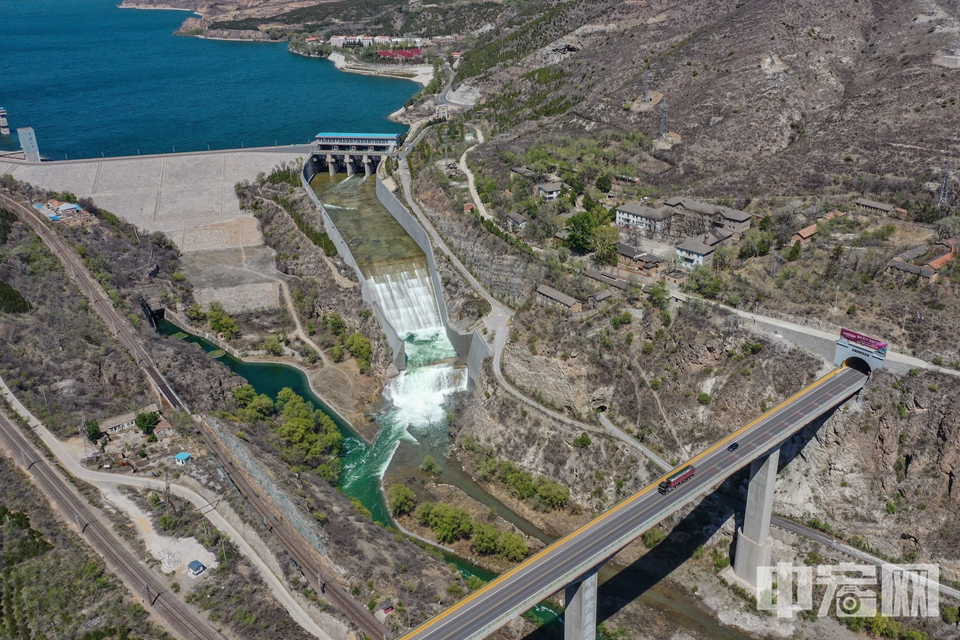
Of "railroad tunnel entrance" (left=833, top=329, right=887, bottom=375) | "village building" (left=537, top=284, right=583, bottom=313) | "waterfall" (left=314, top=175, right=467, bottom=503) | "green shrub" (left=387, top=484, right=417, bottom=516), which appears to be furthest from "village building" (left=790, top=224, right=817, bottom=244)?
"green shrub" (left=387, top=484, right=417, bottom=516)

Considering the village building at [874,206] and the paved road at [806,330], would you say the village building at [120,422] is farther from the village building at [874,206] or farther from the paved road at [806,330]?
the village building at [874,206]

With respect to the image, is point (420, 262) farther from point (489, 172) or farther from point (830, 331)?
point (830, 331)

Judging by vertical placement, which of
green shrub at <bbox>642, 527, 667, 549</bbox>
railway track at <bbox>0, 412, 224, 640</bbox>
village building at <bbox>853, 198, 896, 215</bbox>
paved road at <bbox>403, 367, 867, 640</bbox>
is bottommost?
green shrub at <bbox>642, 527, 667, 549</bbox>

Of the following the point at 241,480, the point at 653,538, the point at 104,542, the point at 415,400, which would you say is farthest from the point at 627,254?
the point at 104,542

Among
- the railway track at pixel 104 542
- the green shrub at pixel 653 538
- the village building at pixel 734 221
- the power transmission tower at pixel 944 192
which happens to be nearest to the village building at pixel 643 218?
the village building at pixel 734 221

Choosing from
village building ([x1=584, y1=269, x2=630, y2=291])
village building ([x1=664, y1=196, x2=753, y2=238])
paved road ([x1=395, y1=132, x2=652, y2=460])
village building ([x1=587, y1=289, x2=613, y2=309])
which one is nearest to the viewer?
paved road ([x1=395, y1=132, x2=652, y2=460])

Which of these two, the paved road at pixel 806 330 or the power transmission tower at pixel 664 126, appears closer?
the paved road at pixel 806 330

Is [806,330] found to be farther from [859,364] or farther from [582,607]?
[582,607]

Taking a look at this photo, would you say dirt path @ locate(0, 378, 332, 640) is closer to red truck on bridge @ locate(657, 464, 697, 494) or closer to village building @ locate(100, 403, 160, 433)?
village building @ locate(100, 403, 160, 433)
